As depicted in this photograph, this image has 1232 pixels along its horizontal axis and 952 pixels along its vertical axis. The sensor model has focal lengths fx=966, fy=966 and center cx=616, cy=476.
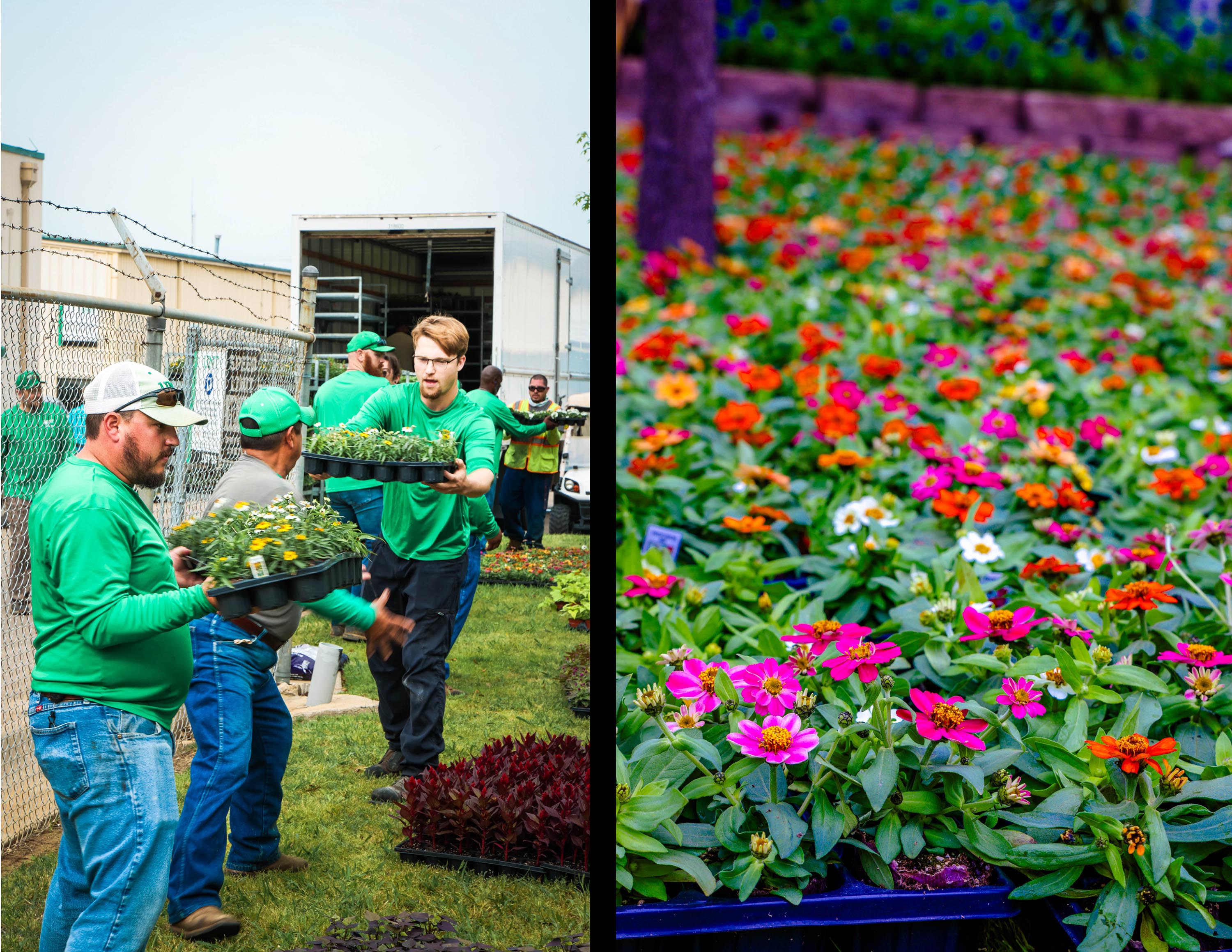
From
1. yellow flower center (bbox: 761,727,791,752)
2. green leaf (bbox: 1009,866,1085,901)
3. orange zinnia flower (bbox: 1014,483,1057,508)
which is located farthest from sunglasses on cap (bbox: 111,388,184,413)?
orange zinnia flower (bbox: 1014,483,1057,508)

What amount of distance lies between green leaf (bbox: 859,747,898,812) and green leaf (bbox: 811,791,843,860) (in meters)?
0.07

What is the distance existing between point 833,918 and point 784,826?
18 cm

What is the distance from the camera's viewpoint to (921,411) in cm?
423

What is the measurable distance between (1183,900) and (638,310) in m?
4.56

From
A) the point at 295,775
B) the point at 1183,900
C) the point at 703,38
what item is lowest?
the point at 1183,900

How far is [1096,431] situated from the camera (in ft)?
12.4

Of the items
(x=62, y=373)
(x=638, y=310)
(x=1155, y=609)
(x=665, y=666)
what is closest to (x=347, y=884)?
(x=665, y=666)

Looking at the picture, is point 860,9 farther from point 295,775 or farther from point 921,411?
point 295,775

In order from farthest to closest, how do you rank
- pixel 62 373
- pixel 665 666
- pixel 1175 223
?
pixel 1175 223
pixel 665 666
pixel 62 373

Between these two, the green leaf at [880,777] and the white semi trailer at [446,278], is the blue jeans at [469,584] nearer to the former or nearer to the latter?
the white semi trailer at [446,278]

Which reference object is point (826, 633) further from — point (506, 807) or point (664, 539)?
point (664, 539)

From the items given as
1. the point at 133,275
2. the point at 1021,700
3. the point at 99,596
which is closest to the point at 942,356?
the point at 1021,700

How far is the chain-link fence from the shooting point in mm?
1579

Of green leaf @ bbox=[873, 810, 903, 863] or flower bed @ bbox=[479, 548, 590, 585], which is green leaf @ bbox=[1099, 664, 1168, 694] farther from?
flower bed @ bbox=[479, 548, 590, 585]
